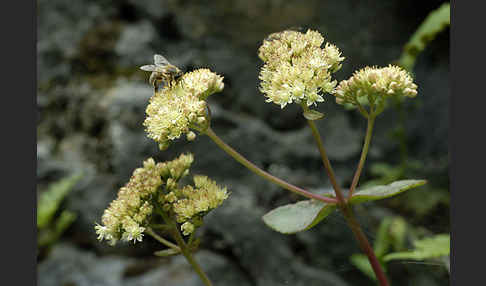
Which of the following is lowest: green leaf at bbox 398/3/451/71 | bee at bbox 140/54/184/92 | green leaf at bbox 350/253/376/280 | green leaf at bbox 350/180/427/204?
green leaf at bbox 350/253/376/280

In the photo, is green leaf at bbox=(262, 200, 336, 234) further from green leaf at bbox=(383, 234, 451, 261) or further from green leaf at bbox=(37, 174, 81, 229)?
green leaf at bbox=(37, 174, 81, 229)

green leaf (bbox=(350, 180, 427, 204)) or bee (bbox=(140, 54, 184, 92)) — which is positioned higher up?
bee (bbox=(140, 54, 184, 92))

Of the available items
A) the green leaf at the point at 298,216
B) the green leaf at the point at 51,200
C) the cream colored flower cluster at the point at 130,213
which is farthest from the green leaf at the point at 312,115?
the green leaf at the point at 51,200

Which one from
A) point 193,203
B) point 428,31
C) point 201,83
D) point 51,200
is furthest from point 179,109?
point 51,200

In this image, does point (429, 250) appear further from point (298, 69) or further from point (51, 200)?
point (51, 200)

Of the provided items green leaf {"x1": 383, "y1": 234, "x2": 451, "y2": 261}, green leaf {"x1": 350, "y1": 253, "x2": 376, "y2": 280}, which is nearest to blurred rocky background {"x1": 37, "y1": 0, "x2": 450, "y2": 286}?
green leaf {"x1": 350, "y1": 253, "x2": 376, "y2": 280}

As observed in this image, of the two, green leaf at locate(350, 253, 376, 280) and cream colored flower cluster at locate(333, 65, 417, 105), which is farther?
green leaf at locate(350, 253, 376, 280)
